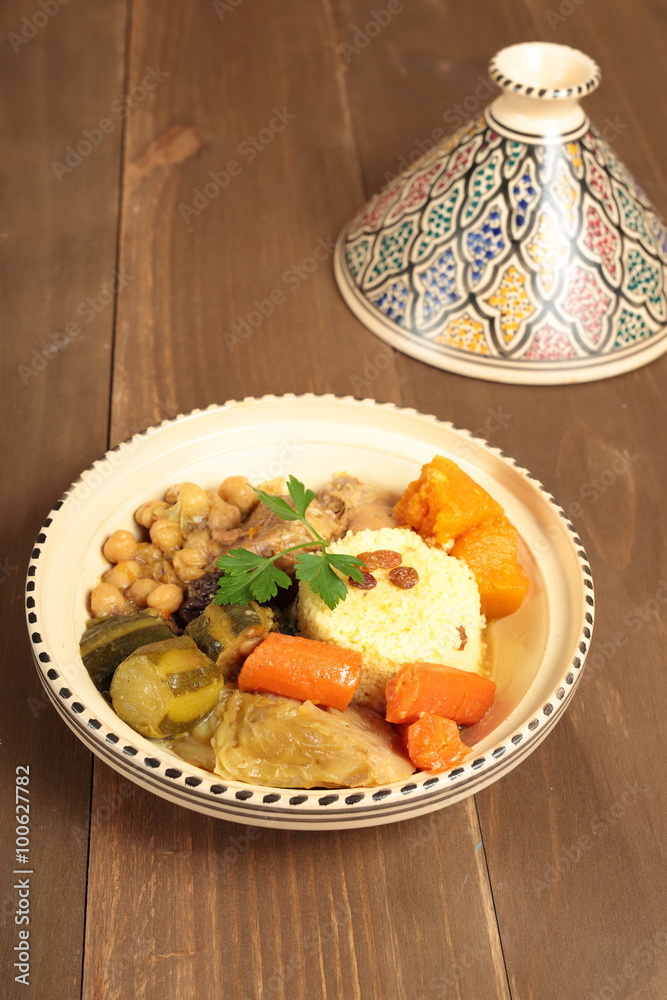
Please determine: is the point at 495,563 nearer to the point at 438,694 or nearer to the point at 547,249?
the point at 438,694

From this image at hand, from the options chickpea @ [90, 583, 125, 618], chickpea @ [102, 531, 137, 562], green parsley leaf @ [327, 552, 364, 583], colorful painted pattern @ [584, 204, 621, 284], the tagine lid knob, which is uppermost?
the tagine lid knob

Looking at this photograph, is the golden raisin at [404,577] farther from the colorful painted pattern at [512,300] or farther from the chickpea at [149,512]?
the colorful painted pattern at [512,300]

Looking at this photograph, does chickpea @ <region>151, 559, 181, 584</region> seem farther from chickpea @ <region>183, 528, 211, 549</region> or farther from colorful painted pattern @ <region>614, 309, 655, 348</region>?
colorful painted pattern @ <region>614, 309, 655, 348</region>

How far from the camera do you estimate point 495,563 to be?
1.71 metres

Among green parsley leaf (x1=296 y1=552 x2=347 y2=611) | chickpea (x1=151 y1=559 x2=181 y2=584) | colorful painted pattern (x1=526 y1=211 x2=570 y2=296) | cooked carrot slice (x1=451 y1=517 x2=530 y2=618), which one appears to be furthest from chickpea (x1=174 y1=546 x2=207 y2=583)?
colorful painted pattern (x1=526 y1=211 x2=570 y2=296)

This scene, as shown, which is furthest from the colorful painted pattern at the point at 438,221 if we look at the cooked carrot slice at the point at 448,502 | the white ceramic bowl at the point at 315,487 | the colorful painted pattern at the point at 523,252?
the cooked carrot slice at the point at 448,502

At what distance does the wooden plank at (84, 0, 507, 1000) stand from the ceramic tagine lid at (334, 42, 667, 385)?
24cm

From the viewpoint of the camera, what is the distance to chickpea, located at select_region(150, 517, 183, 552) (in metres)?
1.78

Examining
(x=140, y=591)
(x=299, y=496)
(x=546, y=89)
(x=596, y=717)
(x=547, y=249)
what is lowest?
(x=596, y=717)

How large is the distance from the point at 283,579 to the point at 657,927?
0.83 metres

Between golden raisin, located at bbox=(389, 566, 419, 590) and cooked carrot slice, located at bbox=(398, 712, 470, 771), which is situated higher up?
golden raisin, located at bbox=(389, 566, 419, 590)

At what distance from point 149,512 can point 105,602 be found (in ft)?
0.72

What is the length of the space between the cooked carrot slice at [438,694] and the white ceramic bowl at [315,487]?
4 centimetres

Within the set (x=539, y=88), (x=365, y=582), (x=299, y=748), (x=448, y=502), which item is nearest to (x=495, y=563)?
(x=448, y=502)
